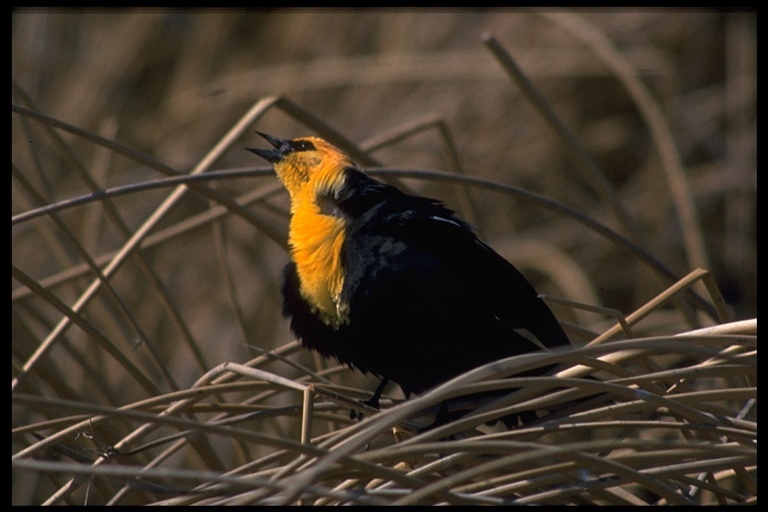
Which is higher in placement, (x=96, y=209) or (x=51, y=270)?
(x=96, y=209)

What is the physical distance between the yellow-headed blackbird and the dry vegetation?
8 cm

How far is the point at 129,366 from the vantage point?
138cm

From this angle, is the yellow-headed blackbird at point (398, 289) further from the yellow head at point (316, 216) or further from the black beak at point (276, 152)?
the black beak at point (276, 152)

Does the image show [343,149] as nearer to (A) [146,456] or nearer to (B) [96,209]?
(A) [146,456]

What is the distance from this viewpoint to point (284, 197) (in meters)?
3.25

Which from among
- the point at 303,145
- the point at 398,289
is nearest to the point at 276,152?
the point at 303,145

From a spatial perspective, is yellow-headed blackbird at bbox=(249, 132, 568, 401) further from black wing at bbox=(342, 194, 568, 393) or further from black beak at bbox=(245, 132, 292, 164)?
black beak at bbox=(245, 132, 292, 164)

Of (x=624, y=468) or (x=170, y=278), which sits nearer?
(x=624, y=468)

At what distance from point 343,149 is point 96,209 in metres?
0.85

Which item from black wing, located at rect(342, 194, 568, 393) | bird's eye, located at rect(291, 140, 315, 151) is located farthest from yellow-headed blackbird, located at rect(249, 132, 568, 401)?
bird's eye, located at rect(291, 140, 315, 151)

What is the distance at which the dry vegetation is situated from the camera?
158 centimetres

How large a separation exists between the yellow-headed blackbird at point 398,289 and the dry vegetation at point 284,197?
79 millimetres

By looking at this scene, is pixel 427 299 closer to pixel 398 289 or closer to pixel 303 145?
pixel 398 289
